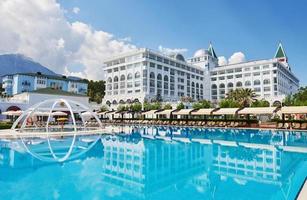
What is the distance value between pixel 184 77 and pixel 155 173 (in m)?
80.8

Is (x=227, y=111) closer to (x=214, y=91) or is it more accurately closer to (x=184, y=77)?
(x=184, y=77)

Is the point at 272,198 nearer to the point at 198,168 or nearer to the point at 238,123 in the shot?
the point at 198,168

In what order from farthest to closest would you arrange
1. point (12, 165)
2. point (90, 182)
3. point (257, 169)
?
1. point (12, 165)
2. point (257, 169)
3. point (90, 182)

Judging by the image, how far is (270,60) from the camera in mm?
86062

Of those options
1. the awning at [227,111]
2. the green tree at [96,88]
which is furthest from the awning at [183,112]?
the green tree at [96,88]

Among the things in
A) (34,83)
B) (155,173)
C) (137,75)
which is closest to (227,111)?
(155,173)

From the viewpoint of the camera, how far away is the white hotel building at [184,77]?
255ft

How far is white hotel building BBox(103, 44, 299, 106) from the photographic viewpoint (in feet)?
255

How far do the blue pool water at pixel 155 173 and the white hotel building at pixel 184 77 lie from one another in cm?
5650

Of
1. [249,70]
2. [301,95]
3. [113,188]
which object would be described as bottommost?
[113,188]

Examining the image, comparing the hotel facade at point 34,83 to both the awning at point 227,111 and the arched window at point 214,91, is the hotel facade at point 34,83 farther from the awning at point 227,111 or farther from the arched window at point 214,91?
the arched window at point 214,91

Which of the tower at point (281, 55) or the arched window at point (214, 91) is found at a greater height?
the tower at point (281, 55)

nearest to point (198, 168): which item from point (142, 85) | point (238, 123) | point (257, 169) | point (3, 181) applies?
point (257, 169)

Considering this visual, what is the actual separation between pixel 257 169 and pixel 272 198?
4.25 meters
